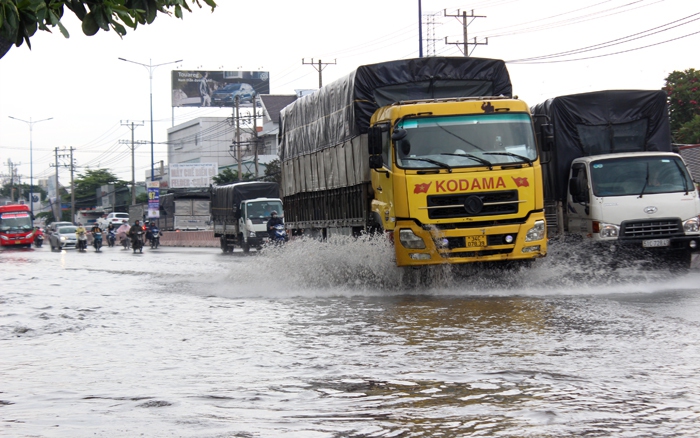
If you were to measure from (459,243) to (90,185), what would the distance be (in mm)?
100498

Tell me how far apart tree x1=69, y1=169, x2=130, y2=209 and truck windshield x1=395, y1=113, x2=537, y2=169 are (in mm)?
98147

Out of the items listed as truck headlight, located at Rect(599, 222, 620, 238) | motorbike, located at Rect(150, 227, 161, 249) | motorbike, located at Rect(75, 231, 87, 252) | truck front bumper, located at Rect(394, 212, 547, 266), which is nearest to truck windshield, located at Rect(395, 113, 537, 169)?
truck front bumper, located at Rect(394, 212, 547, 266)

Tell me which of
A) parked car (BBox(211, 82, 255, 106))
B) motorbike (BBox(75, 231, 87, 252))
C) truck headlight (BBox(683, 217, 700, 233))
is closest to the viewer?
truck headlight (BBox(683, 217, 700, 233))

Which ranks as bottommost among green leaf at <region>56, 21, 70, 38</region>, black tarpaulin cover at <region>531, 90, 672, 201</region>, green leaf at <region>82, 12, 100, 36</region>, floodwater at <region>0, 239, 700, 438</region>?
floodwater at <region>0, 239, 700, 438</region>

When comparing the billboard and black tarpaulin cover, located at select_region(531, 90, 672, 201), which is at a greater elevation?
the billboard

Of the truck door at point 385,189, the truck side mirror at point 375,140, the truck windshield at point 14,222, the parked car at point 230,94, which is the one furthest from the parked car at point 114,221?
the truck side mirror at point 375,140

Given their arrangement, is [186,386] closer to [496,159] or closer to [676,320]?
[676,320]

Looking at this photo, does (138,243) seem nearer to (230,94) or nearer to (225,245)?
(225,245)

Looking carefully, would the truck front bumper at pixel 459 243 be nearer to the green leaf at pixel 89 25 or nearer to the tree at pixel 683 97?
the green leaf at pixel 89 25

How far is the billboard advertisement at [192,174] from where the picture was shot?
8044 cm

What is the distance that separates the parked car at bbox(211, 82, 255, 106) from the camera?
314 ft

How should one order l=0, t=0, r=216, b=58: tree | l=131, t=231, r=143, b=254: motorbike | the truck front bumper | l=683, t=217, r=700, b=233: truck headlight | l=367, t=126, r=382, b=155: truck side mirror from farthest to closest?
l=131, t=231, r=143, b=254: motorbike, l=683, t=217, r=700, b=233: truck headlight, l=367, t=126, r=382, b=155: truck side mirror, the truck front bumper, l=0, t=0, r=216, b=58: tree

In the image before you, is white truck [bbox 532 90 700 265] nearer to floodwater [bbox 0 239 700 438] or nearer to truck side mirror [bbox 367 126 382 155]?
floodwater [bbox 0 239 700 438]

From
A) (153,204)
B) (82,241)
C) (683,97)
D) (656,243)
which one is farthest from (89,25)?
(153,204)
